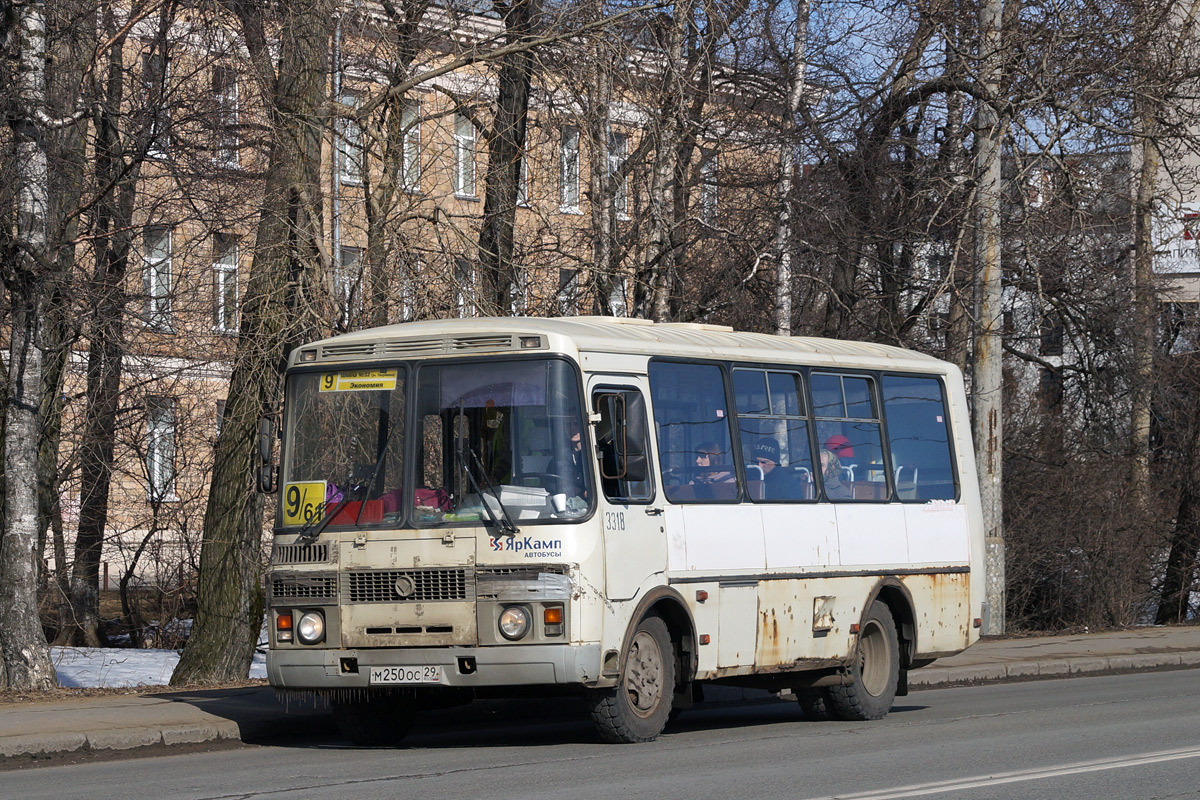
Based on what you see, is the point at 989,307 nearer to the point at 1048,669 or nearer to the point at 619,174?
the point at 1048,669

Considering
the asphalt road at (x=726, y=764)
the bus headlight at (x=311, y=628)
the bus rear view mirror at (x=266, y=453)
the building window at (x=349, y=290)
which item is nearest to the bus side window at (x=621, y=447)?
the asphalt road at (x=726, y=764)

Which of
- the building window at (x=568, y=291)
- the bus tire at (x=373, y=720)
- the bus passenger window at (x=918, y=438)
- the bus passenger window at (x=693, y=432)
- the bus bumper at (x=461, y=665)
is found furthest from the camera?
the building window at (x=568, y=291)

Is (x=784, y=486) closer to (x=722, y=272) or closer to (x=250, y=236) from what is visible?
(x=250, y=236)

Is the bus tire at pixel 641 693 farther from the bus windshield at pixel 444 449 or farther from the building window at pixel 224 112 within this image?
the building window at pixel 224 112

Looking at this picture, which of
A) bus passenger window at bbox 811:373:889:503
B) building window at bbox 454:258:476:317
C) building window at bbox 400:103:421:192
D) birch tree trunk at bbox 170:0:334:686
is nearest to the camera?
bus passenger window at bbox 811:373:889:503

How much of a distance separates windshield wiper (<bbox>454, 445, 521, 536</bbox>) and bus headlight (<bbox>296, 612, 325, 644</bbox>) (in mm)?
1406

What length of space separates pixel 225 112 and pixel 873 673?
27.2ft

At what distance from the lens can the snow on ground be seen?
736 inches

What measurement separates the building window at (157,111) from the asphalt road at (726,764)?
20.1 ft

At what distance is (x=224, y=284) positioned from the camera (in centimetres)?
1897

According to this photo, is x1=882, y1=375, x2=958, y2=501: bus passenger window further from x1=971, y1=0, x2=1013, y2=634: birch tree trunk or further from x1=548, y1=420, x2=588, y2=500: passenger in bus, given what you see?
x1=971, y1=0, x2=1013, y2=634: birch tree trunk

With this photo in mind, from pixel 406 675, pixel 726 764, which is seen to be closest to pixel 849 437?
pixel 726 764

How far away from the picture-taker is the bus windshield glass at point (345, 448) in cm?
1134

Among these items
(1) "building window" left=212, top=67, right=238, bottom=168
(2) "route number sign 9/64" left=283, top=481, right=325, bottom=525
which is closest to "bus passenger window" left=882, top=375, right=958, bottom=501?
(2) "route number sign 9/64" left=283, top=481, right=325, bottom=525
